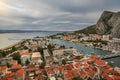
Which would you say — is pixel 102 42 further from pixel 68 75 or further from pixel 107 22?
pixel 68 75

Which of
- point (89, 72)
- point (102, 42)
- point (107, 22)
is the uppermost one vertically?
point (107, 22)

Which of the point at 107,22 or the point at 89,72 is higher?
the point at 107,22

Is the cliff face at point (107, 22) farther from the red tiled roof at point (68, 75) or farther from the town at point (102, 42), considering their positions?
the red tiled roof at point (68, 75)

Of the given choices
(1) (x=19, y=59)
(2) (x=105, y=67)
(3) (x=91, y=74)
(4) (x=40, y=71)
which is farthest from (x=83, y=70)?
(1) (x=19, y=59)

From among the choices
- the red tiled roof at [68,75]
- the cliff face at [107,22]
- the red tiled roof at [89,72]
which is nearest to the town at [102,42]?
the cliff face at [107,22]

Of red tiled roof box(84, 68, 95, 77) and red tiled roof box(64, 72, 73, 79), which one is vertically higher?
red tiled roof box(64, 72, 73, 79)

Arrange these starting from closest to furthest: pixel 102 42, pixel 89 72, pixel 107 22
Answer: pixel 89 72, pixel 102 42, pixel 107 22

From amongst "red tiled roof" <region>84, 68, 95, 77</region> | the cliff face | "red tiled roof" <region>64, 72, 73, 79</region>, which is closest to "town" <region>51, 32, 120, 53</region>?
the cliff face

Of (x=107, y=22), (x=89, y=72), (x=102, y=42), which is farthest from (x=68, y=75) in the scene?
(x=107, y=22)

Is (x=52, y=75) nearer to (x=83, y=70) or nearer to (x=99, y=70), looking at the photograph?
(x=83, y=70)

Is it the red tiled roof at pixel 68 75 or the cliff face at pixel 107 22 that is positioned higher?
the cliff face at pixel 107 22

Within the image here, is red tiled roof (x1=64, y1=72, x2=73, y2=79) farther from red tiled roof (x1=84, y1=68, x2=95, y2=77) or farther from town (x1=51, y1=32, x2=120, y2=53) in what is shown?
town (x1=51, y1=32, x2=120, y2=53)
